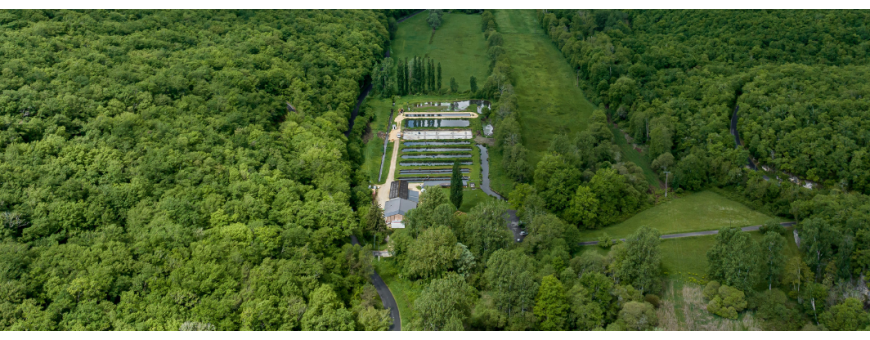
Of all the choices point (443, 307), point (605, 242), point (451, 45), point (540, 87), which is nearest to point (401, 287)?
point (443, 307)

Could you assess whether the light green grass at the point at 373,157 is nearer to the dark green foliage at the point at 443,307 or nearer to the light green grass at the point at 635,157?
the dark green foliage at the point at 443,307

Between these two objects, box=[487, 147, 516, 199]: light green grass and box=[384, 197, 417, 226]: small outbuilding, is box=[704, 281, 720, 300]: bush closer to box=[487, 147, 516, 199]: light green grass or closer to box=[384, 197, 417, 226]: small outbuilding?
box=[487, 147, 516, 199]: light green grass

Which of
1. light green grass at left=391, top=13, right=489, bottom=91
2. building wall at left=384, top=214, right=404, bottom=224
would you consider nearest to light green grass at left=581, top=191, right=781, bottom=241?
building wall at left=384, top=214, right=404, bottom=224

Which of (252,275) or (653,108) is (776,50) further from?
(252,275)

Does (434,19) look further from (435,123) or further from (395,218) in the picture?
(395,218)

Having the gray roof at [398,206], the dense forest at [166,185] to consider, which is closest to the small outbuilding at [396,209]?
the gray roof at [398,206]

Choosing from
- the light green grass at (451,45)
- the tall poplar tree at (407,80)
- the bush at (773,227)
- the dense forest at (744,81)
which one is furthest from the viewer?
the light green grass at (451,45)

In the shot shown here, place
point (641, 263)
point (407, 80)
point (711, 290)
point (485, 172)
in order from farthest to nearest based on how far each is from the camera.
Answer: point (407, 80) < point (485, 172) < point (711, 290) < point (641, 263)
